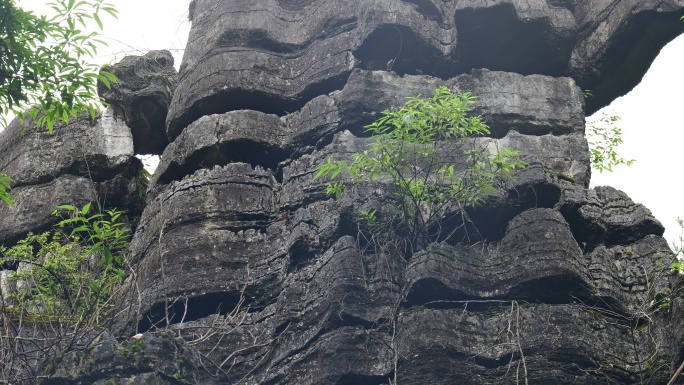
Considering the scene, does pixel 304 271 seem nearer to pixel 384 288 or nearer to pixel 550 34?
pixel 384 288

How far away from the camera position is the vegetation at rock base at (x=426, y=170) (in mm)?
9438

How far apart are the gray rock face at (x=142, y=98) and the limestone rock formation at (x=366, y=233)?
0.46 feet

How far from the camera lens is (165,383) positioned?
8055 mm

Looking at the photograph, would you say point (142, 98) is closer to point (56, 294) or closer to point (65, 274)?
point (65, 274)

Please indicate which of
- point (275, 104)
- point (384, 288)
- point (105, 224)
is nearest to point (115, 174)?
point (275, 104)

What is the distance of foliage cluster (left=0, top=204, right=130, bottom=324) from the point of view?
30.1 feet

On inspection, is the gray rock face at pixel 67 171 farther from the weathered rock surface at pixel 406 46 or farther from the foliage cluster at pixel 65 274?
the weathered rock surface at pixel 406 46

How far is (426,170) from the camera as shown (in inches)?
394

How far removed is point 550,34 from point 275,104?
2.89 meters

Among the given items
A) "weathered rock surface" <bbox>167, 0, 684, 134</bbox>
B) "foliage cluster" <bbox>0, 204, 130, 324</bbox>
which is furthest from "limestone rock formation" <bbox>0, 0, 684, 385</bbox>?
"foliage cluster" <bbox>0, 204, 130, 324</bbox>

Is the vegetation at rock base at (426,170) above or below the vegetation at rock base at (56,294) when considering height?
above

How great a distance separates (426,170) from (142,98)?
12.5 feet

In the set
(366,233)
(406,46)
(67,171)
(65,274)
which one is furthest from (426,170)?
(67,171)

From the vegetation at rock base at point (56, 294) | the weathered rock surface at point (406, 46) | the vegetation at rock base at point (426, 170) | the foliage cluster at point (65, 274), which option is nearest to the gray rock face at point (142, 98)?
the weathered rock surface at point (406, 46)
